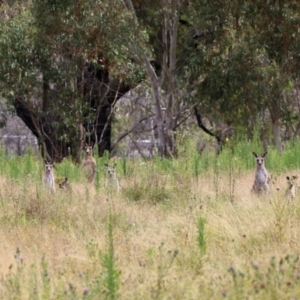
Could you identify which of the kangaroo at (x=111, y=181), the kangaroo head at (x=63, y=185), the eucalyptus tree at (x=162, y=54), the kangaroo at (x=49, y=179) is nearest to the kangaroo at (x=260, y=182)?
the kangaroo at (x=111, y=181)

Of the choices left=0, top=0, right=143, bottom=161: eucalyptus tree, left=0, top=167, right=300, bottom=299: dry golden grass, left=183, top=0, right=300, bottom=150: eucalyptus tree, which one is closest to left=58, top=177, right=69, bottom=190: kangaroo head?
left=0, top=167, right=300, bottom=299: dry golden grass

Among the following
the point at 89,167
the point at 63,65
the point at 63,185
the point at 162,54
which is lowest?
the point at 63,185

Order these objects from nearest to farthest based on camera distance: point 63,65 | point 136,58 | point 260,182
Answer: point 260,182
point 63,65
point 136,58

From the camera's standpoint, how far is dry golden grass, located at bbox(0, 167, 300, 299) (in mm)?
6398

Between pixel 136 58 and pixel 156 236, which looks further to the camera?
pixel 136 58

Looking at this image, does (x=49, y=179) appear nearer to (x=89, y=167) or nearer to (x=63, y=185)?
(x=63, y=185)

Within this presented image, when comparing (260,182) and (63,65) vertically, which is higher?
(63,65)

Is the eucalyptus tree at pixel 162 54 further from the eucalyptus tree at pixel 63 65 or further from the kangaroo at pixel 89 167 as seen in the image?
the kangaroo at pixel 89 167

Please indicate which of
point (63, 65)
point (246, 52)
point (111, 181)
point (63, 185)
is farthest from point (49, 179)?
point (63, 65)

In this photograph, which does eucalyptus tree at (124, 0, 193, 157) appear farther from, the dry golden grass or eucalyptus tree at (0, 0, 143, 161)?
the dry golden grass

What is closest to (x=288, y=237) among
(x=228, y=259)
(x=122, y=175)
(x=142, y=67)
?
(x=228, y=259)

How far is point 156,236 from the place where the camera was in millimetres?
8469

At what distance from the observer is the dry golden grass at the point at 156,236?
640 cm

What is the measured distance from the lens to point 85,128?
24.4m
